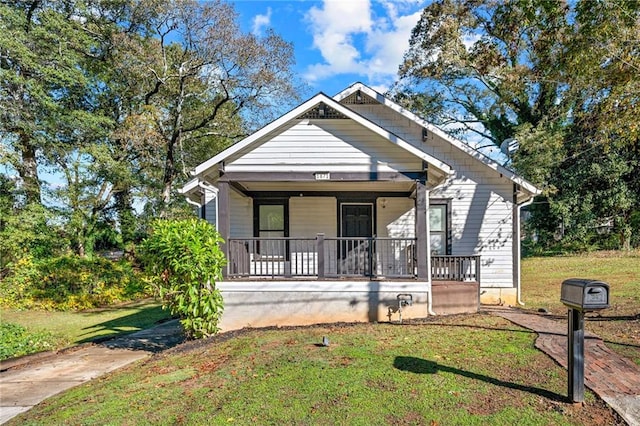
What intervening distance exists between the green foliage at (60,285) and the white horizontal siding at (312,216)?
8775mm

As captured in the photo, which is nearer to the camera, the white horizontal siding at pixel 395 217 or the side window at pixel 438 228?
the side window at pixel 438 228

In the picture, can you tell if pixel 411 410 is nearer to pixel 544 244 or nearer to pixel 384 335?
pixel 384 335

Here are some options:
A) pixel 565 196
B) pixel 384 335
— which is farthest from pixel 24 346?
pixel 565 196

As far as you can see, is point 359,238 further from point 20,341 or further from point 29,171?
point 29,171

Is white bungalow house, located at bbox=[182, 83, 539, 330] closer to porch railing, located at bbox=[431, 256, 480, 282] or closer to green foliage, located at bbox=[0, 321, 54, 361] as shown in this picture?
porch railing, located at bbox=[431, 256, 480, 282]

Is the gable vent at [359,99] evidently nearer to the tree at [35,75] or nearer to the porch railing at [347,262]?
the porch railing at [347,262]

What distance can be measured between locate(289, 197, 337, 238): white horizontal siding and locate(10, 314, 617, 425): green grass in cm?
476

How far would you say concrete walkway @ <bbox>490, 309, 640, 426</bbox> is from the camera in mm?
3887

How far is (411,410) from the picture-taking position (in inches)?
157

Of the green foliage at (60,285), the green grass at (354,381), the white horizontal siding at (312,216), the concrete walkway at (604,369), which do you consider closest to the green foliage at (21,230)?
the green foliage at (60,285)

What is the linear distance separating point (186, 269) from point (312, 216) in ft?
16.6

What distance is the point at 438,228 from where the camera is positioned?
11.0m

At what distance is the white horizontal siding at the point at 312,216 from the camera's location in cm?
1135

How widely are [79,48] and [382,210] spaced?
1597 cm
